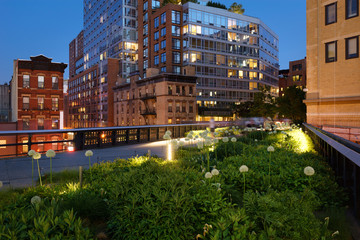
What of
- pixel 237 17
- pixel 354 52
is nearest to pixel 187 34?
pixel 237 17

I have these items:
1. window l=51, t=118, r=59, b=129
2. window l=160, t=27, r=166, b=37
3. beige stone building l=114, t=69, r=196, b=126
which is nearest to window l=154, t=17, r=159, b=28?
window l=160, t=27, r=166, b=37

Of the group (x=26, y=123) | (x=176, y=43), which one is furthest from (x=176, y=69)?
(x=26, y=123)

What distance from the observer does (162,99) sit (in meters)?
56.0

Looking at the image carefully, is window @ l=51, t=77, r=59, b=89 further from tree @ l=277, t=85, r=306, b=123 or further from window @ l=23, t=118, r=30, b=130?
tree @ l=277, t=85, r=306, b=123

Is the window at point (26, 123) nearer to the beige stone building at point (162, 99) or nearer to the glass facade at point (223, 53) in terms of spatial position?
the beige stone building at point (162, 99)

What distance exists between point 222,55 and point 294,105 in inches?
1384

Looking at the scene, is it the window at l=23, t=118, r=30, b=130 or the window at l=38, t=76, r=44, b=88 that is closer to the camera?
the window at l=23, t=118, r=30, b=130

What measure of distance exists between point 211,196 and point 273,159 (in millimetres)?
4705

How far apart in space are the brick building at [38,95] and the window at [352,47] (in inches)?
1625

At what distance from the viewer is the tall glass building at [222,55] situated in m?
63.9

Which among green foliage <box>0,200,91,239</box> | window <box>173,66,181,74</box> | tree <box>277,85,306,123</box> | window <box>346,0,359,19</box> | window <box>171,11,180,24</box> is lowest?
green foliage <box>0,200,91,239</box>

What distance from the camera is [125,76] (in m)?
76.1

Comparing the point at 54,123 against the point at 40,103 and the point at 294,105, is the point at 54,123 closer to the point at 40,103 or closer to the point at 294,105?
the point at 40,103

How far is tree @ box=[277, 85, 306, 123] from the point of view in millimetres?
39062
